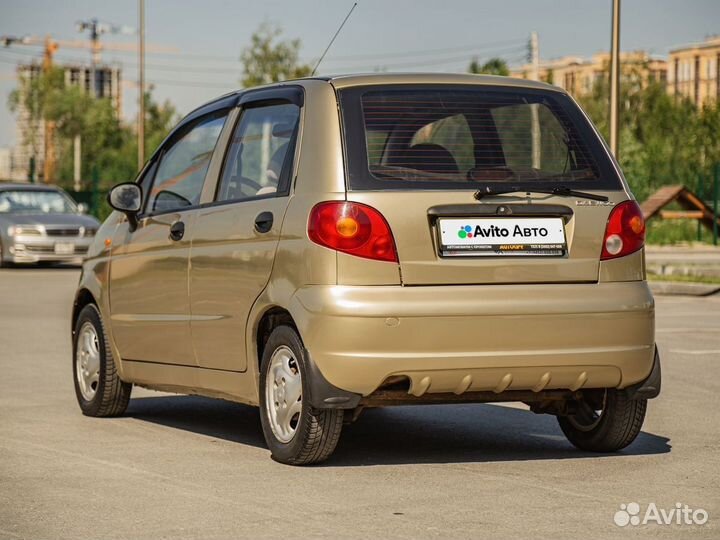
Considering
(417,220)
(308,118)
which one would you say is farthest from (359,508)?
(308,118)

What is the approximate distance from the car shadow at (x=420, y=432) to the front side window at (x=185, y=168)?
50.7 inches

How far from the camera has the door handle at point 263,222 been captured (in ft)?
23.7

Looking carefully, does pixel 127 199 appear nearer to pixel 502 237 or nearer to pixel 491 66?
pixel 502 237

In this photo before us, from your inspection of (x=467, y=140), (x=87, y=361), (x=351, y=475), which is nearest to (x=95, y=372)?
(x=87, y=361)

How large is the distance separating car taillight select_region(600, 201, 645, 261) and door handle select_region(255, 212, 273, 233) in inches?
61.4

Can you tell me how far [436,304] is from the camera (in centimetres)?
679

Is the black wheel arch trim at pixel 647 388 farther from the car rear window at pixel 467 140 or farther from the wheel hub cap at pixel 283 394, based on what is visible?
the wheel hub cap at pixel 283 394

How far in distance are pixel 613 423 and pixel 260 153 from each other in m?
2.20

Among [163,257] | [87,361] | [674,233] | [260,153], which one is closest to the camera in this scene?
[260,153]

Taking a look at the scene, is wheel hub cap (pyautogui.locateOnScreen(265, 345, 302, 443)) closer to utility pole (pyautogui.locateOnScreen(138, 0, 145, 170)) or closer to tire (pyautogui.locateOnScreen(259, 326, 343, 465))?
tire (pyautogui.locateOnScreen(259, 326, 343, 465))

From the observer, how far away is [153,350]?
332 inches

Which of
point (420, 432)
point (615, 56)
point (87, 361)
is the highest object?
point (615, 56)

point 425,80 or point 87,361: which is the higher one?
point 425,80

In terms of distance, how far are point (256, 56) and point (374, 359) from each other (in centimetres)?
5812
